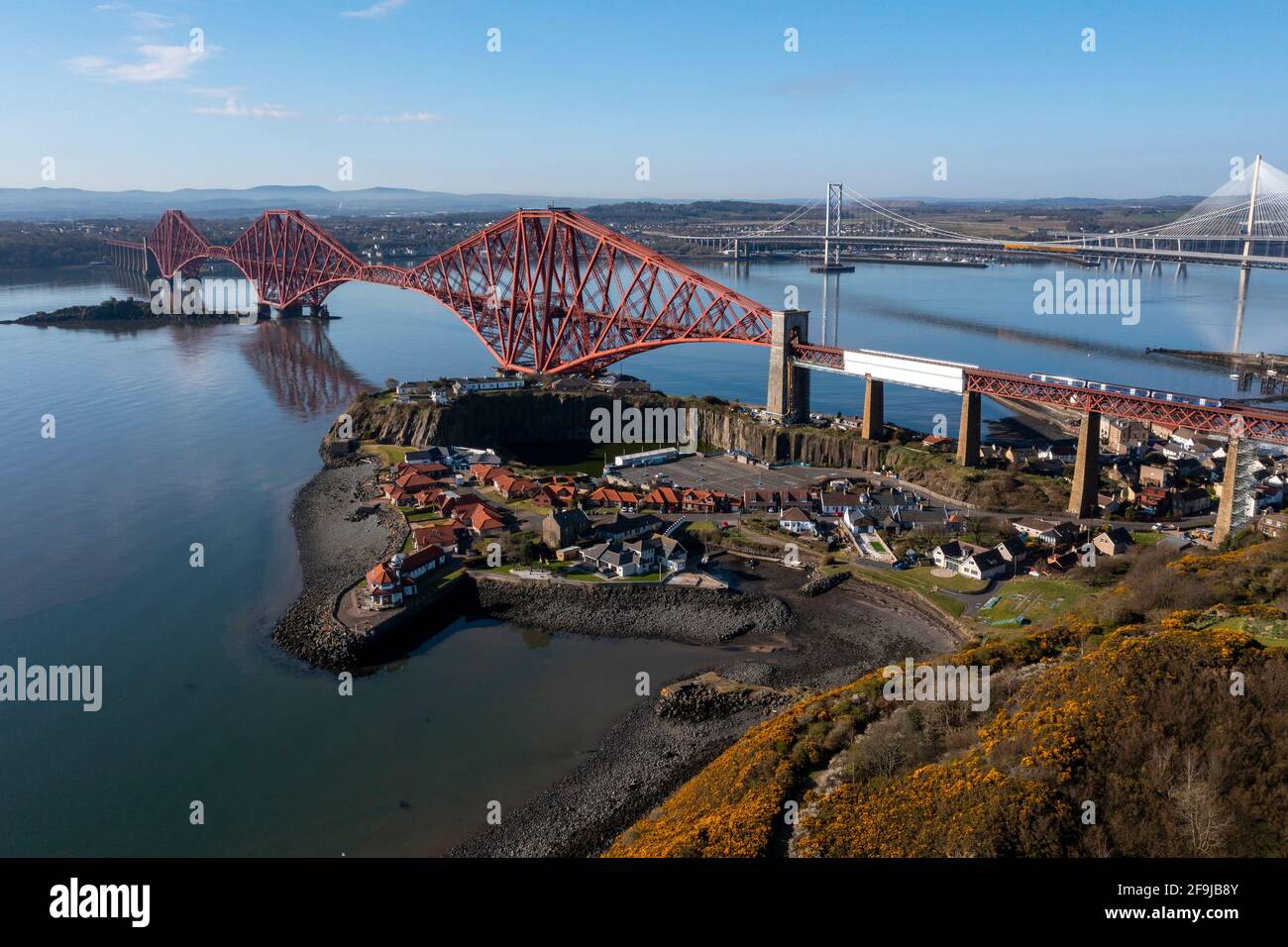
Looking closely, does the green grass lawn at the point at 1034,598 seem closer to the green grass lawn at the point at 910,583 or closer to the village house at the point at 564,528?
the green grass lawn at the point at 910,583

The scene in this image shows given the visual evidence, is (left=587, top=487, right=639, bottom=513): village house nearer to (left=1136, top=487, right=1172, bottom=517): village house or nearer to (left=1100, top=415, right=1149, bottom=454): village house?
(left=1136, top=487, right=1172, bottom=517): village house

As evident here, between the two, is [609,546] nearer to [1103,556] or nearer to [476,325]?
[1103,556]

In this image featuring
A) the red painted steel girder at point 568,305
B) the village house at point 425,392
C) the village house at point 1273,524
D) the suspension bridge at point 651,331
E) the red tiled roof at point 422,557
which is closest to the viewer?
the village house at point 1273,524

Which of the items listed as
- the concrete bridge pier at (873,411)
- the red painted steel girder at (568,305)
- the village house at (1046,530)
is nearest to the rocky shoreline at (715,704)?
the village house at (1046,530)

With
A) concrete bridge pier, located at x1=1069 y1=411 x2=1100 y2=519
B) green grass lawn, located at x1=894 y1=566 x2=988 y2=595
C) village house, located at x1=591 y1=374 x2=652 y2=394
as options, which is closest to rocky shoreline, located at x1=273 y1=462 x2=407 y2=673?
village house, located at x1=591 y1=374 x2=652 y2=394

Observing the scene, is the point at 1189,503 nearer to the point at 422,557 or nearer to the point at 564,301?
the point at 422,557

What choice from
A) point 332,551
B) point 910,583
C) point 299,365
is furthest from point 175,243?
point 910,583
